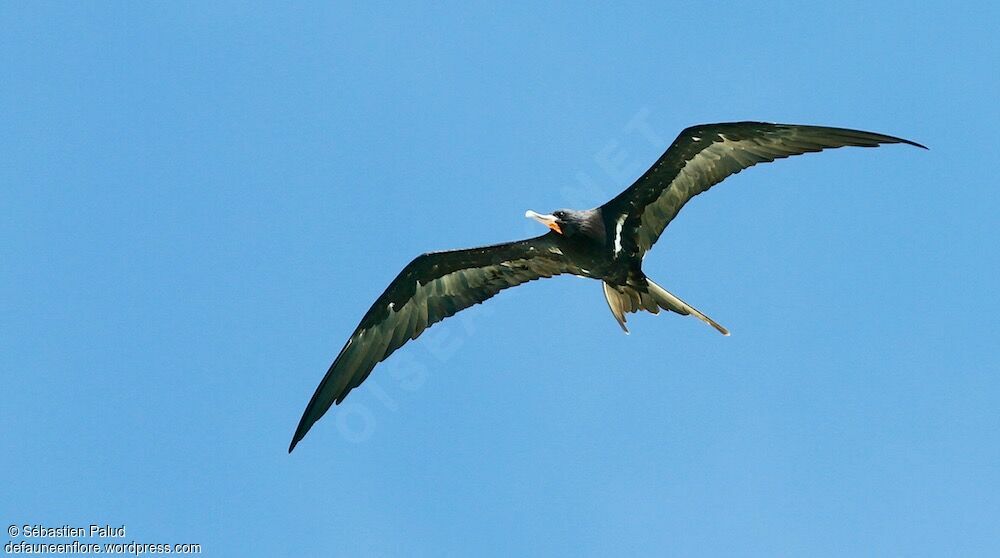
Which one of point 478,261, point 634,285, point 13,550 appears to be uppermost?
point 478,261

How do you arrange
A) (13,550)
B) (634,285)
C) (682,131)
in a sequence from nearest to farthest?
(13,550)
(682,131)
(634,285)

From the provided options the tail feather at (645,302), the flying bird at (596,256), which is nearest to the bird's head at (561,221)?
the flying bird at (596,256)

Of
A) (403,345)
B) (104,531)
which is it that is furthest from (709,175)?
(104,531)

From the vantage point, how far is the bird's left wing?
13.1 meters

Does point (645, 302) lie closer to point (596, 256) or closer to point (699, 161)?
point (596, 256)

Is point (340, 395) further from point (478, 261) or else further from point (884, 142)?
point (884, 142)

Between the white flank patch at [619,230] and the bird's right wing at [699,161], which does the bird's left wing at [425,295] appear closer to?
the white flank patch at [619,230]

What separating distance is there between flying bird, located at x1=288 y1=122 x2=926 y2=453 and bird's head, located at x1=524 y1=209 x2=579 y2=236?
0.01m

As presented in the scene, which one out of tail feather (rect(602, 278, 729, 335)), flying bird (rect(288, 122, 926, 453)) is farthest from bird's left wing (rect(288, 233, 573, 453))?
tail feather (rect(602, 278, 729, 335))

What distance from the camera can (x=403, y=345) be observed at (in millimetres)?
13164

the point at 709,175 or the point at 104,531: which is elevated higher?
the point at 709,175

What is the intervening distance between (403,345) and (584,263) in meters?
2.32

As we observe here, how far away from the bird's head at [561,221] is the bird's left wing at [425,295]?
60 centimetres

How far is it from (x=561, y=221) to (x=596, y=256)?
22.4 inches
